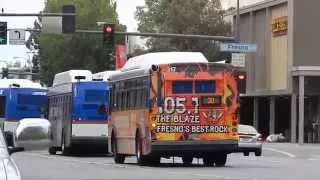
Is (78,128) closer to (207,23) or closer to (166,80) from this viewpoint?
(166,80)

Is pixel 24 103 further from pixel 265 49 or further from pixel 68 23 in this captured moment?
pixel 265 49

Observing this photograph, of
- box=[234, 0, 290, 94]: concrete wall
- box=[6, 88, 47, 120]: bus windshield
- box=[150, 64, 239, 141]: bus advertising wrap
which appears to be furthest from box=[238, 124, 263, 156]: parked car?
box=[234, 0, 290, 94]: concrete wall

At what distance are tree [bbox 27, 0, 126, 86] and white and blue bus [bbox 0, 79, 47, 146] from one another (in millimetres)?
40847

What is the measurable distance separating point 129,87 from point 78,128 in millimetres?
8544

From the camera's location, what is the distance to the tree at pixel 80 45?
8619 cm

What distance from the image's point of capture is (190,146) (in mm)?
24406

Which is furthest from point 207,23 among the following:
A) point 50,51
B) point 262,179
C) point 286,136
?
point 262,179

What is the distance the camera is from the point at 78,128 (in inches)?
1393

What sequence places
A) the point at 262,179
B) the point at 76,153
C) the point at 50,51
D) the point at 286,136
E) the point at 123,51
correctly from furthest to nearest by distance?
the point at 50,51 < the point at 123,51 < the point at 286,136 < the point at 76,153 < the point at 262,179

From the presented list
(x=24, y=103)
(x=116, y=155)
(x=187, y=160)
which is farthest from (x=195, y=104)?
(x=24, y=103)

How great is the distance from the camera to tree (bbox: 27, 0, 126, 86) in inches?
3393

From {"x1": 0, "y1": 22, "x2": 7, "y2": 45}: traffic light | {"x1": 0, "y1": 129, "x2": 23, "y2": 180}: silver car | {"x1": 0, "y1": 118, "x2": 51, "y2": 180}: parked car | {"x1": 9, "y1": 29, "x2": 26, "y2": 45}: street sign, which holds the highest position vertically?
{"x1": 9, "y1": 29, "x2": 26, "y2": 45}: street sign

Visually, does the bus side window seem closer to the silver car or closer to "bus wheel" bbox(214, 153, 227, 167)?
"bus wheel" bbox(214, 153, 227, 167)

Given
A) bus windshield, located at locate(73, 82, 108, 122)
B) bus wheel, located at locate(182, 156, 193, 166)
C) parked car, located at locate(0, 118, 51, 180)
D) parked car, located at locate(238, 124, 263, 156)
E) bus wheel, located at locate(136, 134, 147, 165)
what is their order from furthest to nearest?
parked car, located at locate(238, 124, 263, 156) < bus windshield, located at locate(73, 82, 108, 122) < bus wheel, located at locate(182, 156, 193, 166) < bus wheel, located at locate(136, 134, 147, 165) < parked car, located at locate(0, 118, 51, 180)
